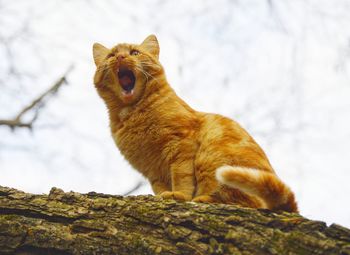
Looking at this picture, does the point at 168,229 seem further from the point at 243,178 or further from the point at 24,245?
the point at 24,245

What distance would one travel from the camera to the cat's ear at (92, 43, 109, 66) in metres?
4.82

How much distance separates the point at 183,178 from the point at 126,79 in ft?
4.56

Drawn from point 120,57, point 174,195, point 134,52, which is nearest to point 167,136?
point 174,195

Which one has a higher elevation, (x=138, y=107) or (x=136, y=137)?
(x=138, y=107)

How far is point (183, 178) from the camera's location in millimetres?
3670

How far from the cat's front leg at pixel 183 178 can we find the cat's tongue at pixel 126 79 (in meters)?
1.16

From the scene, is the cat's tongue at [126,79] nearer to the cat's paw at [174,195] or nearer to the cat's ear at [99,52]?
the cat's ear at [99,52]

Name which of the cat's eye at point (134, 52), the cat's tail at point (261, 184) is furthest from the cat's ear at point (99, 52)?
the cat's tail at point (261, 184)

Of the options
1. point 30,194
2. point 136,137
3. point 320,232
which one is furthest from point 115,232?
point 136,137

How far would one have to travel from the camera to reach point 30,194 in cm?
298

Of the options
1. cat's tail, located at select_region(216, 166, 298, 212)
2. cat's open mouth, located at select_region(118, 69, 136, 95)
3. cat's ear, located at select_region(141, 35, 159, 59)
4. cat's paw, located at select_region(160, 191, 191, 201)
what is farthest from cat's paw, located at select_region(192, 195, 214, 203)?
cat's ear, located at select_region(141, 35, 159, 59)

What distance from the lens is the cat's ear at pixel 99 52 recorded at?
4820 millimetres

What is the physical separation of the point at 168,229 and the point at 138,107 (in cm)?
185

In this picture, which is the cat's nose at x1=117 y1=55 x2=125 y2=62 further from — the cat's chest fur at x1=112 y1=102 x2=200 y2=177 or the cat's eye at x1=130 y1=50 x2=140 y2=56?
the cat's chest fur at x1=112 y1=102 x2=200 y2=177
